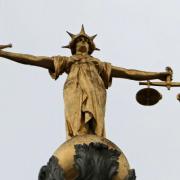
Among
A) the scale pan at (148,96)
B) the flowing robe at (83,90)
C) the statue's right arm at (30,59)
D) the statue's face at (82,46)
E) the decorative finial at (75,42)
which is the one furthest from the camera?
the decorative finial at (75,42)

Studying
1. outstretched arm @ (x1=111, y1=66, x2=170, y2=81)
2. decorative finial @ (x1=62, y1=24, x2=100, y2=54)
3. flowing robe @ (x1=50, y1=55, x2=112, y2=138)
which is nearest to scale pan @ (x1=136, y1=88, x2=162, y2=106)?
outstretched arm @ (x1=111, y1=66, x2=170, y2=81)

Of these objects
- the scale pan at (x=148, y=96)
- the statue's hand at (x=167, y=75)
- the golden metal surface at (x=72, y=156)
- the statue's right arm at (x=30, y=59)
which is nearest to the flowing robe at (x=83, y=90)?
the statue's right arm at (x=30, y=59)

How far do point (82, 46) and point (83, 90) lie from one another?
4.42 ft

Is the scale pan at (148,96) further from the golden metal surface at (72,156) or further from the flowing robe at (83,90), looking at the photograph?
the golden metal surface at (72,156)

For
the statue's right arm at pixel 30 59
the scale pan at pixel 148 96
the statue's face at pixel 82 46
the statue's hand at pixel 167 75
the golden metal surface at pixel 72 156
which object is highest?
the statue's face at pixel 82 46

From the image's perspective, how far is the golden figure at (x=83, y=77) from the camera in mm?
16875

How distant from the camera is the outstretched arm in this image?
60.1 feet

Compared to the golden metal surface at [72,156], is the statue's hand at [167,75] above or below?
above

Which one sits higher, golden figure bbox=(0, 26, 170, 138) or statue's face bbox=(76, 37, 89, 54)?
statue's face bbox=(76, 37, 89, 54)

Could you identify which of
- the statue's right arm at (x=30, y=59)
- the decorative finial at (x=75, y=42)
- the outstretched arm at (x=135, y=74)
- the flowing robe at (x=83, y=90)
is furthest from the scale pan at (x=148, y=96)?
the statue's right arm at (x=30, y=59)

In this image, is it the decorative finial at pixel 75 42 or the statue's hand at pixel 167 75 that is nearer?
the statue's hand at pixel 167 75

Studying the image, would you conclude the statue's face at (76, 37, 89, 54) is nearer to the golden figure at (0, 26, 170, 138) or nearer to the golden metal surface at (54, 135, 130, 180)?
the golden figure at (0, 26, 170, 138)

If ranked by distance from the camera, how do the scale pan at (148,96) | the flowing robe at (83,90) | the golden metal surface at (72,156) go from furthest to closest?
the scale pan at (148,96) < the flowing robe at (83,90) < the golden metal surface at (72,156)

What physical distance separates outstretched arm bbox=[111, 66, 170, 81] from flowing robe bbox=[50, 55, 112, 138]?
0.23 meters
